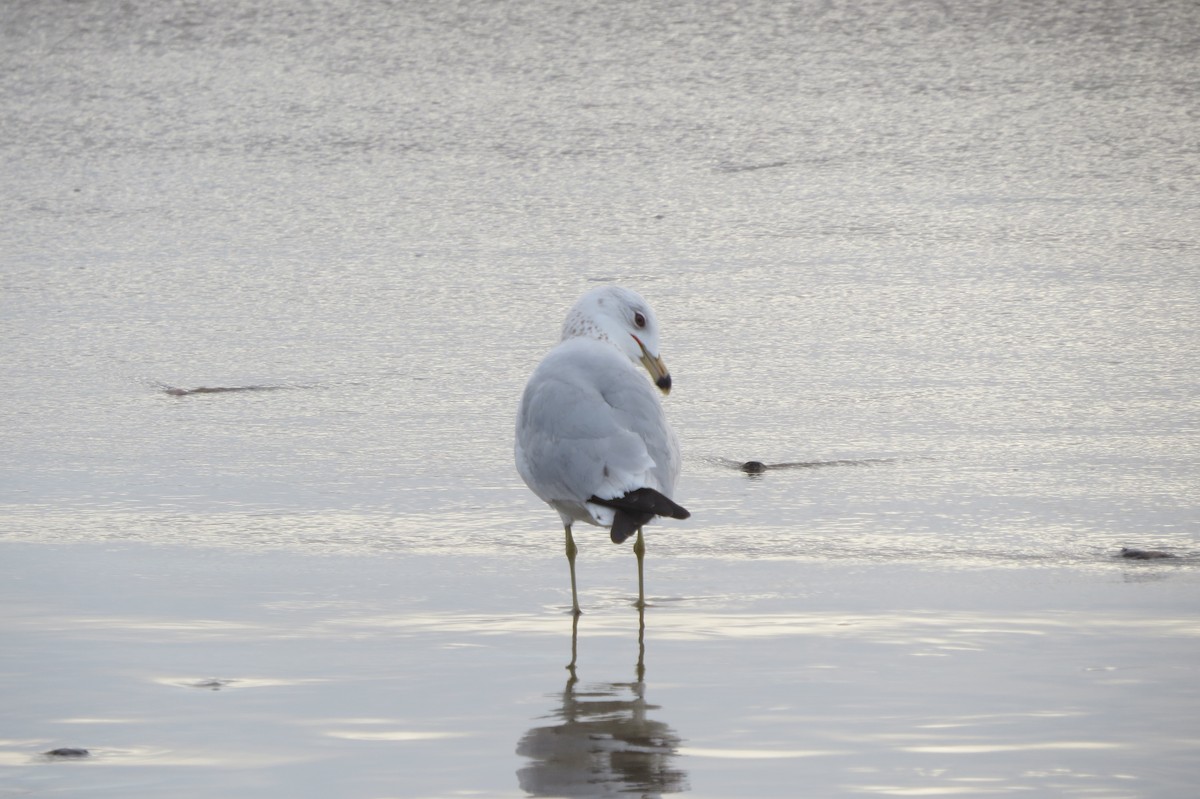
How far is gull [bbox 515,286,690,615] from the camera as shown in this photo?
4.50 m

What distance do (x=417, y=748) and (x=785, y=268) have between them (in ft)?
16.1

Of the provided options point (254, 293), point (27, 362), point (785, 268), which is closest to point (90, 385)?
point (27, 362)

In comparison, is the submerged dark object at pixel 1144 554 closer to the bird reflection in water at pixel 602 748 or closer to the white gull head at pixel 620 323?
the white gull head at pixel 620 323

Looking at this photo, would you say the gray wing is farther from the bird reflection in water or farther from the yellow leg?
the bird reflection in water

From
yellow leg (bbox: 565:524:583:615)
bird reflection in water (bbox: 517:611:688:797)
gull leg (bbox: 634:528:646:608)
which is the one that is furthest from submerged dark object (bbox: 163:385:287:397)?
bird reflection in water (bbox: 517:611:688:797)

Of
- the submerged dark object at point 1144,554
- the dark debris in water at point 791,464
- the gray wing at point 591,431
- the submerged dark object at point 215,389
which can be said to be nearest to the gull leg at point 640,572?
the gray wing at point 591,431

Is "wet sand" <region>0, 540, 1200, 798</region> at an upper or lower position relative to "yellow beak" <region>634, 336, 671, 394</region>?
lower

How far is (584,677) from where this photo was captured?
403cm

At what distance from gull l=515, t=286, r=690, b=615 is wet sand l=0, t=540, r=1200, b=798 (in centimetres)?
24

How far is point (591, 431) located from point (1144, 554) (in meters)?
1.45

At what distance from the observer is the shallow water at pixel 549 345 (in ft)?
12.1

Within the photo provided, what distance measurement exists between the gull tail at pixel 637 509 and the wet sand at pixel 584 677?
242 millimetres

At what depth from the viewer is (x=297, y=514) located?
17.4 feet

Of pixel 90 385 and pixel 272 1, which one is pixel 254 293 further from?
pixel 272 1
